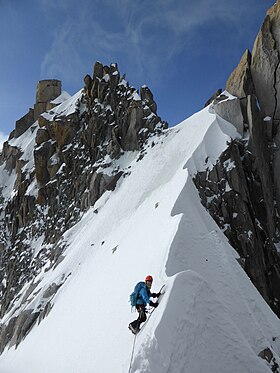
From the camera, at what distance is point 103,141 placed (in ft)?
136

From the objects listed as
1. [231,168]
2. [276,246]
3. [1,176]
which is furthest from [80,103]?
[276,246]

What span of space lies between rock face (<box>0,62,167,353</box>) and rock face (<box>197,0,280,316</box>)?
32.5 feet

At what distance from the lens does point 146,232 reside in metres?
18.9

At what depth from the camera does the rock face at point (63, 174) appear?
117 ft

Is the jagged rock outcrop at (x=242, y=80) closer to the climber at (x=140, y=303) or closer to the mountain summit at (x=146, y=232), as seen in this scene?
the mountain summit at (x=146, y=232)

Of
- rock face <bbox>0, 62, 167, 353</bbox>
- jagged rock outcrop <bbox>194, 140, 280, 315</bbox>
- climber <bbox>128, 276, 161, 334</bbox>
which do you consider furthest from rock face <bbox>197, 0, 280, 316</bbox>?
climber <bbox>128, 276, 161, 334</bbox>

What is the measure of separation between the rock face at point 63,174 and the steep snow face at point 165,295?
16.9 ft

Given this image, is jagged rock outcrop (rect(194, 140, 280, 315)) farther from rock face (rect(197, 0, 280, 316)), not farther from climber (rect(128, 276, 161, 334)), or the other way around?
climber (rect(128, 276, 161, 334))

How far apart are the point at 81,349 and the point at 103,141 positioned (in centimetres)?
3104

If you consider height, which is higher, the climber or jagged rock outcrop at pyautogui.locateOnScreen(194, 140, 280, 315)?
the climber

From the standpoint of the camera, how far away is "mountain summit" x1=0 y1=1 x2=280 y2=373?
10117 millimetres

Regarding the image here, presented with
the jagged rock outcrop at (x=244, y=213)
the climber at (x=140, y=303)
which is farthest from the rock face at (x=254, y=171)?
the climber at (x=140, y=303)

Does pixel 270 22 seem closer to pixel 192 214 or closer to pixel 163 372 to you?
pixel 192 214

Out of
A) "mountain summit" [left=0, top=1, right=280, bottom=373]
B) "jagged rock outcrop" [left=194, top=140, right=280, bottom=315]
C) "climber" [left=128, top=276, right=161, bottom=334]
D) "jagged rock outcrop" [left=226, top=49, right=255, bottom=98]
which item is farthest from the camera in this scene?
"jagged rock outcrop" [left=226, top=49, right=255, bottom=98]
